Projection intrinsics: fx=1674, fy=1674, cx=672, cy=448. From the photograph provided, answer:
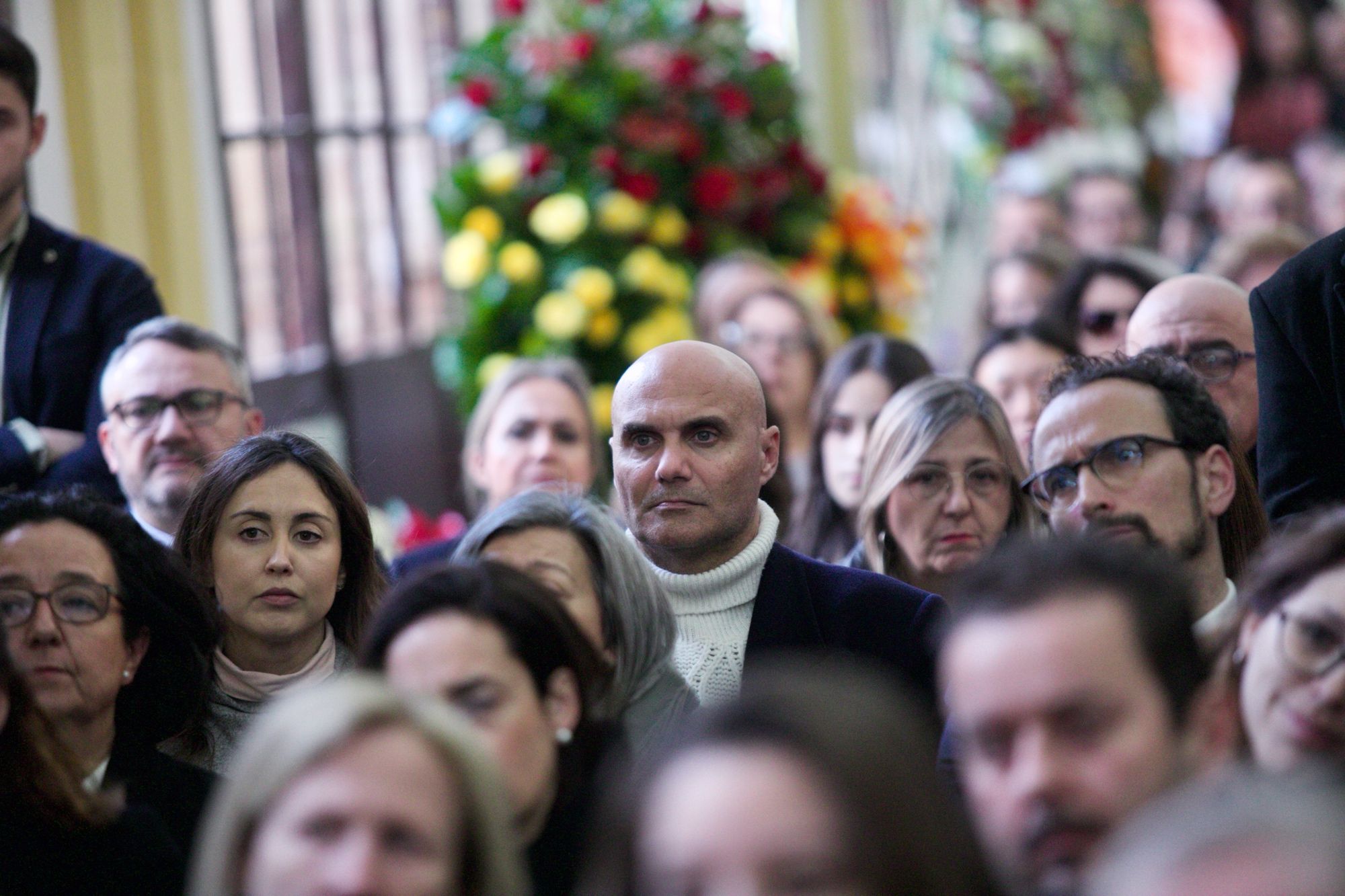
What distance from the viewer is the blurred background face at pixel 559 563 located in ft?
9.09

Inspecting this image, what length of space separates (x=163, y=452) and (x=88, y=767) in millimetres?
1046

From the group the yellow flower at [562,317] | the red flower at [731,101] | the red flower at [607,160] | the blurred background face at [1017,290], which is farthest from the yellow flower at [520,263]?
the blurred background face at [1017,290]

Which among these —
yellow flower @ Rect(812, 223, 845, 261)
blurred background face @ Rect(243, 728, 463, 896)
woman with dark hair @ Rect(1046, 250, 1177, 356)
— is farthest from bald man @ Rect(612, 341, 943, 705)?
yellow flower @ Rect(812, 223, 845, 261)

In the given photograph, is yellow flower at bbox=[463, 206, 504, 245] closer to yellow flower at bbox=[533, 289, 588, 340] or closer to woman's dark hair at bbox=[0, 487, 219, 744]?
yellow flower at bbox=[533, 289, 588, 340]

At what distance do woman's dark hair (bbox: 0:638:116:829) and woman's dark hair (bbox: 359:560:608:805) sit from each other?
446 millimetres

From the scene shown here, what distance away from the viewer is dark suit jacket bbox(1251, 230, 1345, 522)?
323 cm

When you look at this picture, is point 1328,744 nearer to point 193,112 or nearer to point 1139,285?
point 1139,285

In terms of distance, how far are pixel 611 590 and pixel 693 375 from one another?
685 millimetres

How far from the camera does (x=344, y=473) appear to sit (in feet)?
10.8

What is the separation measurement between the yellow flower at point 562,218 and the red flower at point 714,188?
451mm

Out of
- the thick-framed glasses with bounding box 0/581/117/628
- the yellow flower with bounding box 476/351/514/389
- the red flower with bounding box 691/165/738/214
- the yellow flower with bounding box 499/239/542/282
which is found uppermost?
the red flower with bounding box 691/165/738/214

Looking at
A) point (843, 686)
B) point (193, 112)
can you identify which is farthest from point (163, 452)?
point (843, 686)

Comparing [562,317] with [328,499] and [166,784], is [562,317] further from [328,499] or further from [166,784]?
[166,784]

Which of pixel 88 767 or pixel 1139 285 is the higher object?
pixel 1139 285
